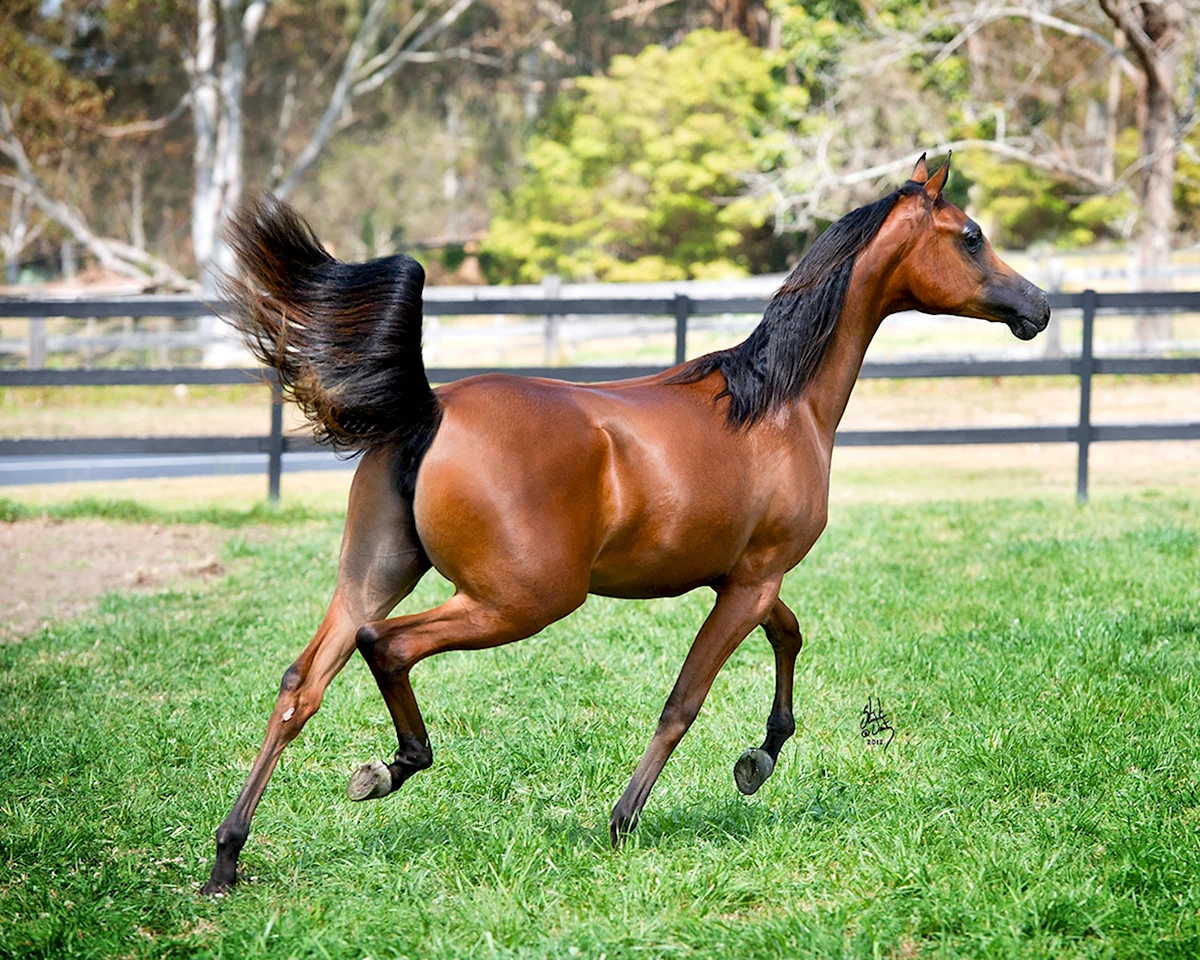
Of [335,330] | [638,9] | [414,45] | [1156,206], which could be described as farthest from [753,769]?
[638,9]

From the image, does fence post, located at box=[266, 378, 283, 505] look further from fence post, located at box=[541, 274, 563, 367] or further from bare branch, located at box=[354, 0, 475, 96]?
bare branch, located at box=[354, 0, 475, 96]

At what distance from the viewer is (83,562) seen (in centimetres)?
873

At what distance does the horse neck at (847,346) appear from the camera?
4.30m

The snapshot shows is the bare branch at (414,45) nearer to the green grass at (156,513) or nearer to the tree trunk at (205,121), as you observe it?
the tree trunk at (205,121)

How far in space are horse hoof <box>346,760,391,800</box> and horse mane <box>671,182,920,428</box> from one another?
151 cm

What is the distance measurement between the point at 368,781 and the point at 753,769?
1.20m

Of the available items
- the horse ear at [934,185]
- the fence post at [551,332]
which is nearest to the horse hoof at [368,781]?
the horse ear at [934,185]

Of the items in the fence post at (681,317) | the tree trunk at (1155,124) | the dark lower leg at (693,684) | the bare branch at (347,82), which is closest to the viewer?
the dark lower leg at (693,684)

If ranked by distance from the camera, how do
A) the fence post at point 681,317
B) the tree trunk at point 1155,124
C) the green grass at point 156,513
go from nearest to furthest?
the green grass at point 156,513 → the fence post at point 681,317 → the tree trunk at point 1155,124

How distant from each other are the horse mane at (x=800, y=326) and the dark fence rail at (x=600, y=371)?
576cm

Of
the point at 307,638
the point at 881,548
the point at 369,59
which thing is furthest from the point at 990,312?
the point at 369,59

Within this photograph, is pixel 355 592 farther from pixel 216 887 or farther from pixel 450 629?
pixel 216 887

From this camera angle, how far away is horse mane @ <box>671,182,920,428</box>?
13.8 feet
